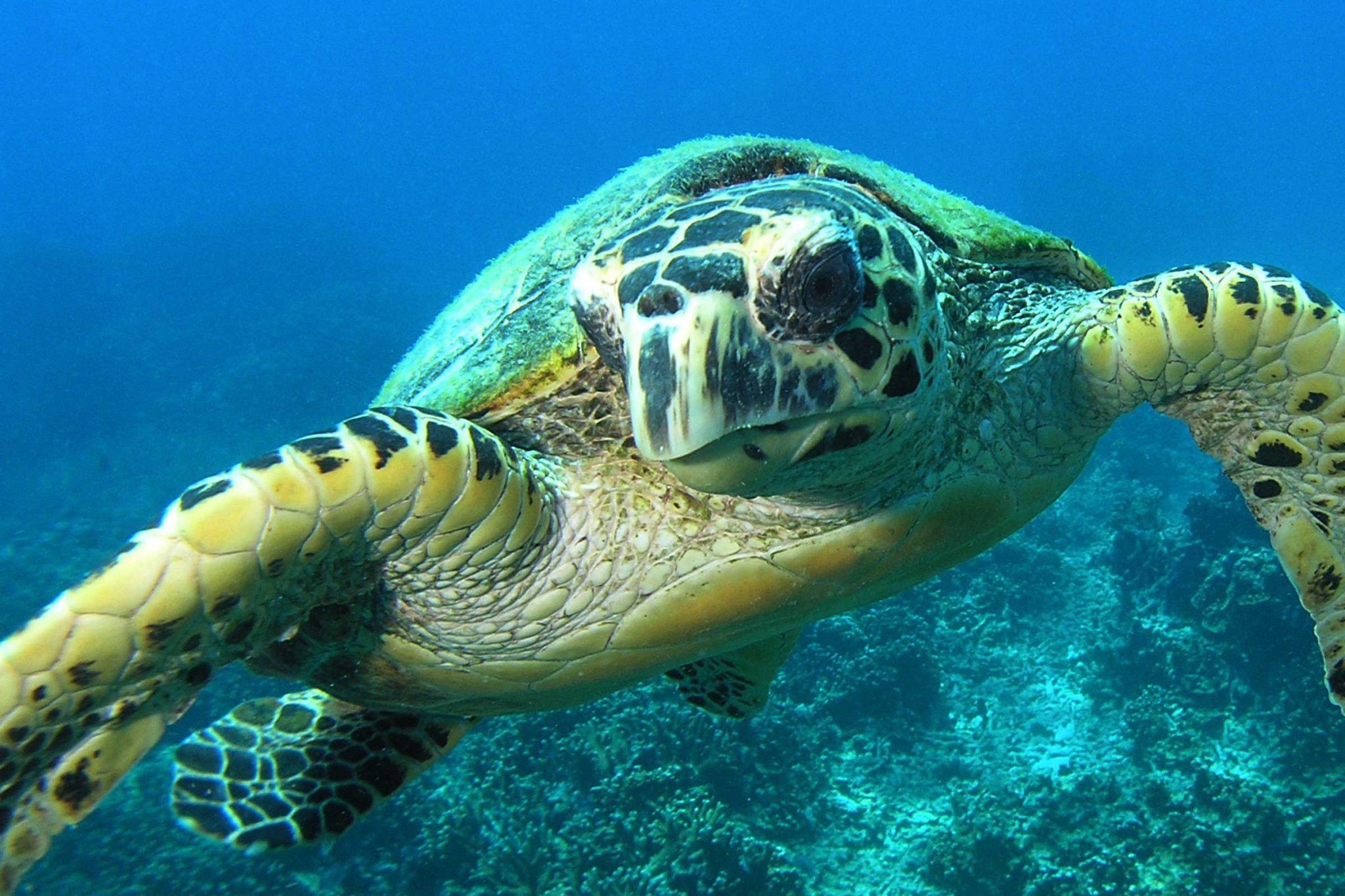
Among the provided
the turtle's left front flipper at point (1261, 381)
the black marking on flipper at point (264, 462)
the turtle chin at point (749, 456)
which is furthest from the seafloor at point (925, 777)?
the black marking on flipper at point (264, 462)

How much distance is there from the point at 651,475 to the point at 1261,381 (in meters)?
2.00

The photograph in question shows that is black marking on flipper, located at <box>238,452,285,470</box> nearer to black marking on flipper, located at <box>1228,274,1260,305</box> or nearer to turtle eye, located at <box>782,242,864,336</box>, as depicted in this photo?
turtle eye, located at <box>782,242,864,336</box>

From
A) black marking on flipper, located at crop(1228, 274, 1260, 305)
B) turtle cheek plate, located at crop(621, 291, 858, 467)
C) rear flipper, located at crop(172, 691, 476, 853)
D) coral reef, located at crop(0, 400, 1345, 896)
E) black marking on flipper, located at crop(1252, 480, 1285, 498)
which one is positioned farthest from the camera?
coral reef, located at crop(0, 400, 1345, 896)

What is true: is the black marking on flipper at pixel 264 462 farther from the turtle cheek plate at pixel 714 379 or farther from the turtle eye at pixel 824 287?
the turtle eye at pixel 824 287

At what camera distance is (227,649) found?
1890 millimetres

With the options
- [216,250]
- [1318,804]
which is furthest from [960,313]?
[216,250]

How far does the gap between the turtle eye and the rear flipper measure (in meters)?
2.64

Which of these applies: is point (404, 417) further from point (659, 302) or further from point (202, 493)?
point (659, 302)

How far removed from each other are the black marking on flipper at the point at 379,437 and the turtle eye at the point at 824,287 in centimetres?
99

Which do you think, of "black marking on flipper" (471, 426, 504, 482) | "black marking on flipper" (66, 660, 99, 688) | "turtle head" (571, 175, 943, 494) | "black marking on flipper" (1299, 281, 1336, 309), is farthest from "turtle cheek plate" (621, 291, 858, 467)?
"black marking on flipper" (1299, 281, 1336, 309)

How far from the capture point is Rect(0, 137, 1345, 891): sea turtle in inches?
62.9

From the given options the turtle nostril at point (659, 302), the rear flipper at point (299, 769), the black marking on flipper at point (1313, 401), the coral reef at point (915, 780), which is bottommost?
the coral reef at point (915, 780)

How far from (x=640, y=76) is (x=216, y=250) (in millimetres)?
93902

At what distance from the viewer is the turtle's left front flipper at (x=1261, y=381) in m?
2.38
